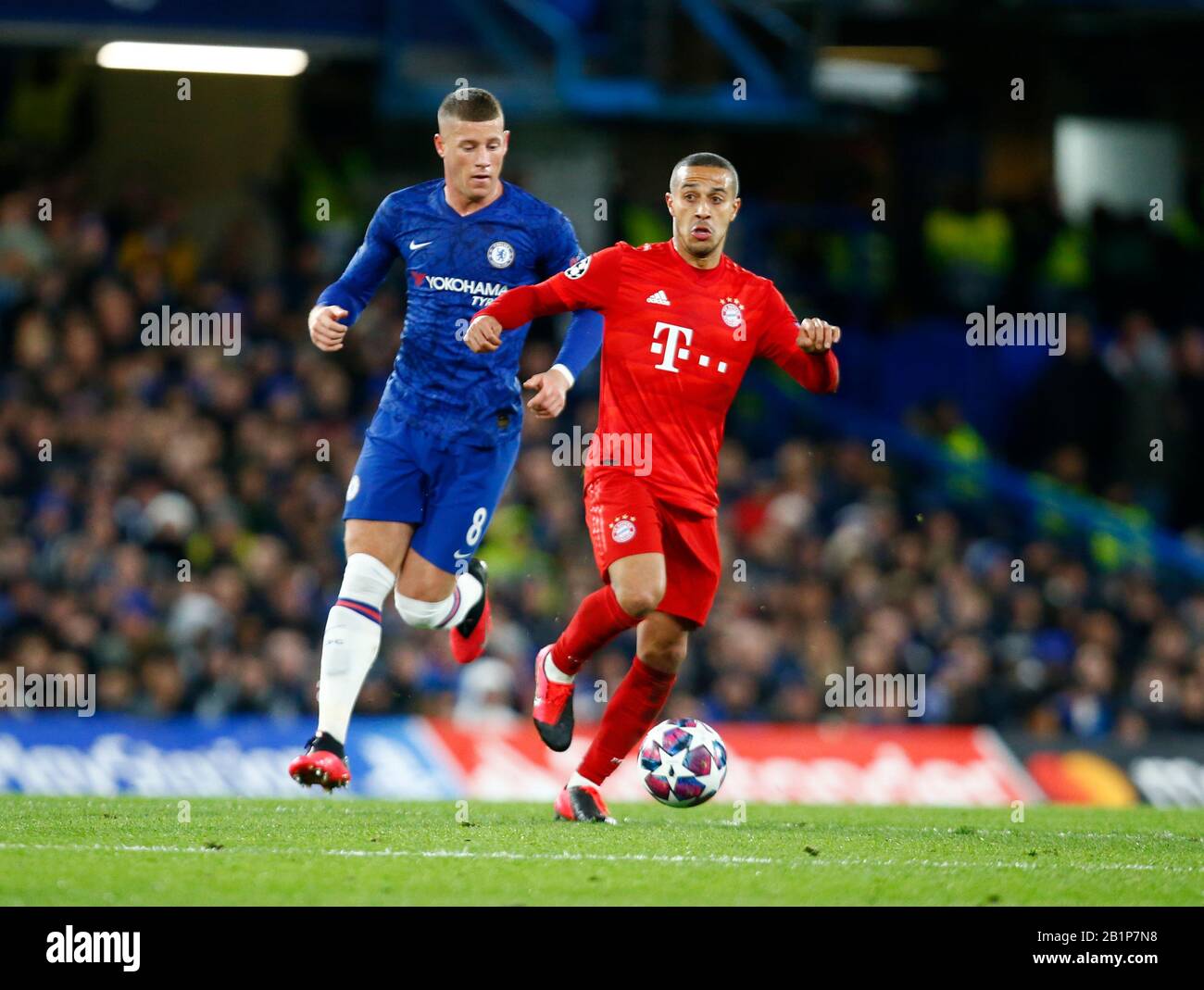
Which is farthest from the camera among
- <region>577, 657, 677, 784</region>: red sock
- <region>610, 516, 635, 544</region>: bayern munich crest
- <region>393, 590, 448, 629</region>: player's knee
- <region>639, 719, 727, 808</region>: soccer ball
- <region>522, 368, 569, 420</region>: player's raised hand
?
<region>393, 590, 448, 629</region>: player's knee

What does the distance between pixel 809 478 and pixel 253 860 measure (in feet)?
33.5

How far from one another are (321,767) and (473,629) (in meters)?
1.88

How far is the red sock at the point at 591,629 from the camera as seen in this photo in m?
8.46

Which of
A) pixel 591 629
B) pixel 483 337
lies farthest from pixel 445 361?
pixel 591 629

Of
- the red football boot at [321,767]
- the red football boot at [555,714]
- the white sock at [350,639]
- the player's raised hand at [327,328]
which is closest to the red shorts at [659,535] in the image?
the red football boot at [555,714]

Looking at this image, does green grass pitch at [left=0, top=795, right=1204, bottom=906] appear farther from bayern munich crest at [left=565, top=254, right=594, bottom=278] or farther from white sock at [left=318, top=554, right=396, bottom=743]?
bayern munich crest at [left=565, top=254, right=594, bottom=278]

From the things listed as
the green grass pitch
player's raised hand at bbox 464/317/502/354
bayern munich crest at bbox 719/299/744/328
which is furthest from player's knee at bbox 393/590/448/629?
bayern munich crest at bbox 719/299/744/328

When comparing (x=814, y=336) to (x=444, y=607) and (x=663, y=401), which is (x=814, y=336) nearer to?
(x=663, y=401)

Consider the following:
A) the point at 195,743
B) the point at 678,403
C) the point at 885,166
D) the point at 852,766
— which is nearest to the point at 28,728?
the point at 195,743

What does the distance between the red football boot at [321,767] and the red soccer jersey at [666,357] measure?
1601 millimetres

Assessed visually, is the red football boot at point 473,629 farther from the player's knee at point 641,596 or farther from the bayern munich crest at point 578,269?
the bayern munich crest at point 578,269

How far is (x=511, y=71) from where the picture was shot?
16781 mm

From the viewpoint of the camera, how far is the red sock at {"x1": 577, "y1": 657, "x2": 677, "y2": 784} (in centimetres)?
857

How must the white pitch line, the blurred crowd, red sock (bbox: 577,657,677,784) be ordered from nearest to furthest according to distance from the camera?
the white pitch line < red sock (bbox: 577,657,677,784) < the blurred crowd
